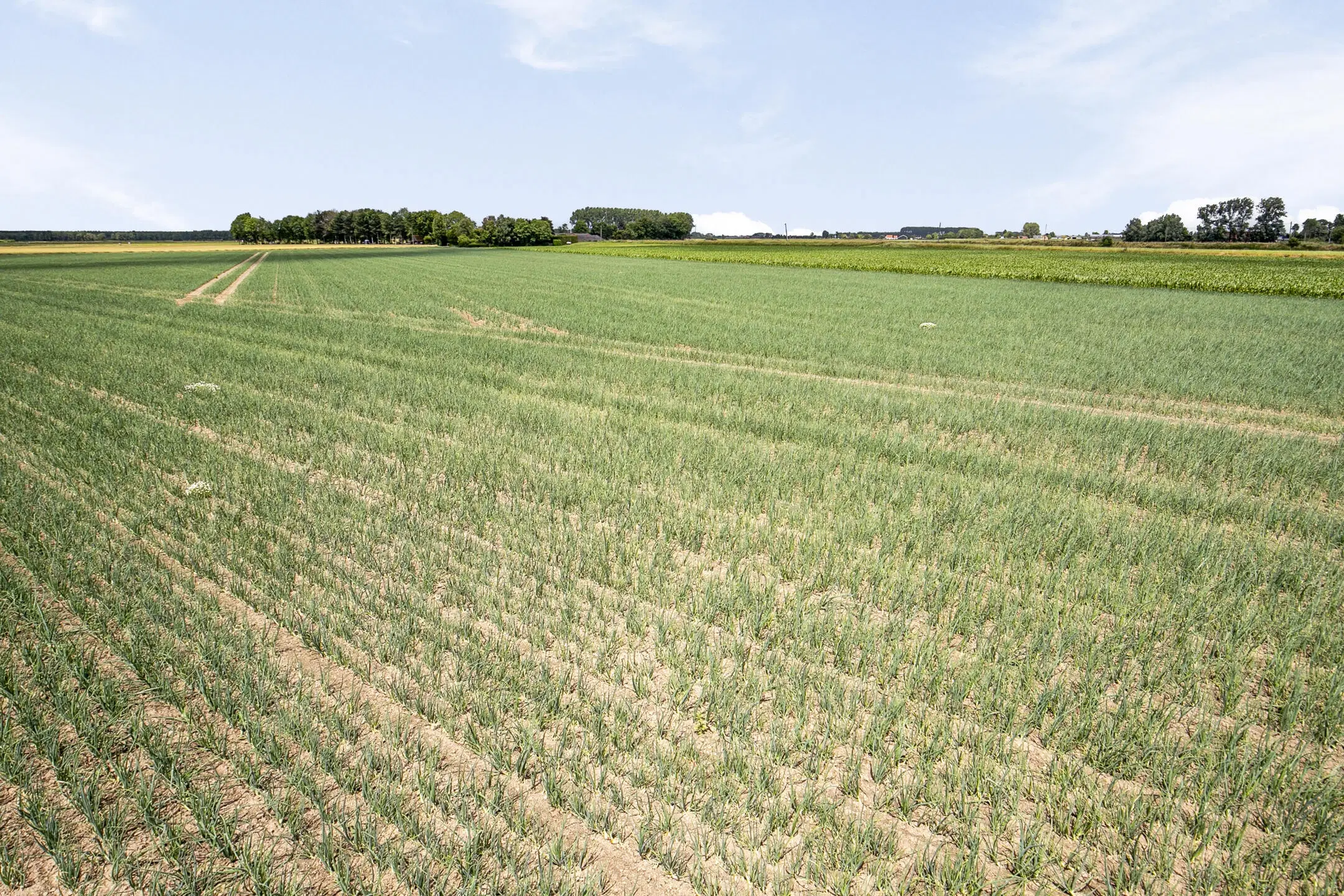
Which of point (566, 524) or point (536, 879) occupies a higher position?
point (566, 524)

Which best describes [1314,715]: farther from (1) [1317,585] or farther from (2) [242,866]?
(2) [242,866]

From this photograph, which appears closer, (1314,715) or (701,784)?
(701,784)

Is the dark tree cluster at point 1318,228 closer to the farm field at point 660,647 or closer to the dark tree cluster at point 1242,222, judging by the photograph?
the dark tree cluster at point 1242,222

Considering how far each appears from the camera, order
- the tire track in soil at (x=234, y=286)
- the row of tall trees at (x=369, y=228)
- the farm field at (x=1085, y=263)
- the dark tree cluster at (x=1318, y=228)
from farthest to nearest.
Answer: the row of tall trees at (x=369, y=228), the dark tree cluster at (x=1318, y=228), the farm field at (x=1085, y=263), the tire track in soil at (x=234, y=286)

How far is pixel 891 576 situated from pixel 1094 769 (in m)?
2.08

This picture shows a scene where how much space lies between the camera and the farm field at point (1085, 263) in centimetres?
4325

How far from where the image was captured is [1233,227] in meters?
119

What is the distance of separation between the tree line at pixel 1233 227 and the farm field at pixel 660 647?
402 feet

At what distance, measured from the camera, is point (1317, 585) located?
5.64 meters

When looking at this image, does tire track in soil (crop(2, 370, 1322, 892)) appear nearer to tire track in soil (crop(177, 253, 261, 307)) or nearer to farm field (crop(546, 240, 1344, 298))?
tire track in soil (crop(177, 253, 261, 307))

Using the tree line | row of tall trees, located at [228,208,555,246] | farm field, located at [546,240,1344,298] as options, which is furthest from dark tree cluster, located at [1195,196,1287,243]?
row of tall trees, located at [228,208,555,246]

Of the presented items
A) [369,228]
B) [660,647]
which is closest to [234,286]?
[660,647]

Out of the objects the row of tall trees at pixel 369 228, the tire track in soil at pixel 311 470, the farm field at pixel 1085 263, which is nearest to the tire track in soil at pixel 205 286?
the tire track in soil at pixel 311 470

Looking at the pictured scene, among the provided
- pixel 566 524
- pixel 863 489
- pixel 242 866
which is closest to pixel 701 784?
pixel 242 866
